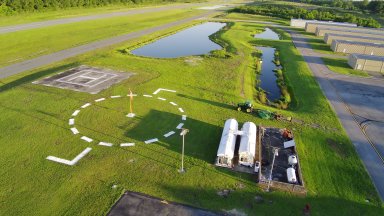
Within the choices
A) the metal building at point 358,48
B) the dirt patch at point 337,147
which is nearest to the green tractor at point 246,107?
the dirt patch at point 337,147

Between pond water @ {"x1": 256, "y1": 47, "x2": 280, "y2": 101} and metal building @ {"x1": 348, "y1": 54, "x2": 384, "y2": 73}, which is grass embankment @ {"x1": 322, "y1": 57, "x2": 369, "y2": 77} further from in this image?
pond water @ {"x1": 256, "y1": 47, "x2": 280, "y2": 101}


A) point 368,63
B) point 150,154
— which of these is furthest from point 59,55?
point 368,63

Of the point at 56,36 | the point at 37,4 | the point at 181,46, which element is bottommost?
the point at 181,46

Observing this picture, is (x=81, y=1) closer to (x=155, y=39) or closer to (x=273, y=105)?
(x=155, y=39)

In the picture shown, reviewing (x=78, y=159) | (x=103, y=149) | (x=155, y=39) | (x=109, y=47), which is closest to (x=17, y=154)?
(x=78, y=159)

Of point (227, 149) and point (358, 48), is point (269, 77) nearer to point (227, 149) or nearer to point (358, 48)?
point (358, 48)

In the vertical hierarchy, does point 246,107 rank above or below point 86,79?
below

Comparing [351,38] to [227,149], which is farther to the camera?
[351,38]
